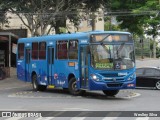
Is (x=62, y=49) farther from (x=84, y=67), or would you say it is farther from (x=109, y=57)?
(x=109, y=57)

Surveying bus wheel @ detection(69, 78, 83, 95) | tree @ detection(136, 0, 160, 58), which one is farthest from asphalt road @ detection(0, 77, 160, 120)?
tree @ detection(136, 0, 160, 58)

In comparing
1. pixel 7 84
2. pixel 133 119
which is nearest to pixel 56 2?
pixel 7 84

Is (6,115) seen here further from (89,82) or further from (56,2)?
(56,2)

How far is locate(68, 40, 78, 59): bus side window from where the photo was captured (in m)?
22.5

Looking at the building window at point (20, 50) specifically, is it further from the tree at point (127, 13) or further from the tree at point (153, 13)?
the tree at point (127, 13)

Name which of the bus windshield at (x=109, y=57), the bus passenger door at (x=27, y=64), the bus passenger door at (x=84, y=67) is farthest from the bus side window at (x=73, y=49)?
the bus passenger door at (x=27, y=64)

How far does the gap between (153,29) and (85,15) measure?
688 cm

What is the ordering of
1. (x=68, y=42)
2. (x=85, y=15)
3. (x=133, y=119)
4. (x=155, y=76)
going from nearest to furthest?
(x=133, y=119) < (x=68, y=42) < (x=155, y=76) < (x=85, y=15)

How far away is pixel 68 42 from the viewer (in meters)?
23.2

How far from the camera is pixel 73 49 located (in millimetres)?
22703

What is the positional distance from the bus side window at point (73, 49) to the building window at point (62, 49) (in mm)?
392

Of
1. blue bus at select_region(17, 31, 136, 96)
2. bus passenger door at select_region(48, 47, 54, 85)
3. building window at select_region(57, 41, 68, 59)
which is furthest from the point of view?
bus passenger door at select_region(48, 47, 54, 85)

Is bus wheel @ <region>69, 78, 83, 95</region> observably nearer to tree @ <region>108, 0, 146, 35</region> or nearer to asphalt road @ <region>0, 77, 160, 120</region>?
asphalt road @ <region>0, 77, 160, 120</region>

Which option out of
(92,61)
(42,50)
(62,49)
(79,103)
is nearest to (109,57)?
(92,61)
